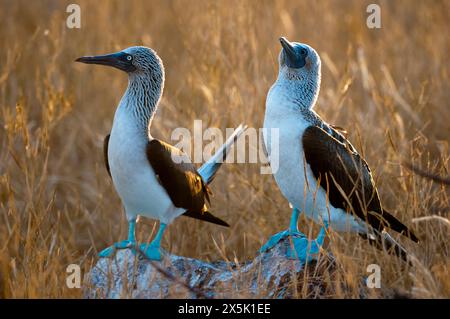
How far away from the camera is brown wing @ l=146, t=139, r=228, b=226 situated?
4.42 metres

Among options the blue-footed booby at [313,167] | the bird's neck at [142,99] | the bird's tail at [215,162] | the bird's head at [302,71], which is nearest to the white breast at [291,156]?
→ the blue-footed booby at [313,167]

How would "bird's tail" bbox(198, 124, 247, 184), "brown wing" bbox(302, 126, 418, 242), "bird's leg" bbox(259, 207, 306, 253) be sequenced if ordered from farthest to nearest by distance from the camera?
"bird's tail" bbox(198, 124, 247, 184) → "bird's leg" bbox(259, 207, 306, 253) → "brown wing" bbox(302, 126, 418, 242)

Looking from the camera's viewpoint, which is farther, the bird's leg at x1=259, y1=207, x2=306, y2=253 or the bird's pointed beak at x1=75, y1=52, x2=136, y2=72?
the bird's leg at x1=259, y1=207, x2=306, y2=253

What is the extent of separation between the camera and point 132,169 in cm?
433

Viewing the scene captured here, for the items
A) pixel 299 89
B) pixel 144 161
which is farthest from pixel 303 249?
pixel 144 161

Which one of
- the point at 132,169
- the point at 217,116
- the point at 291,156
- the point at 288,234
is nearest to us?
the point at 132,169

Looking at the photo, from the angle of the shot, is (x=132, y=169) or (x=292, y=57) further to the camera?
(x=292, y=57)

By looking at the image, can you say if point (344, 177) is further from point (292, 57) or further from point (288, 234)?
point (292, 57)

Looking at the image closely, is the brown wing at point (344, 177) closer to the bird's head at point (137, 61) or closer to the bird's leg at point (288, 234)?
the bird's leg at point (288, 234)

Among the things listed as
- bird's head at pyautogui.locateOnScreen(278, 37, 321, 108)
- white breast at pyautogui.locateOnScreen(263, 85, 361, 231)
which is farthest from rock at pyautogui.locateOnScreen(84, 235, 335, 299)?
bird's head at pyautogui.locateOnScreen(278, 37, 321, 108)

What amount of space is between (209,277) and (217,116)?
201 centimetres

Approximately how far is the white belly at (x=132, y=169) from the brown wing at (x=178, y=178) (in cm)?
4

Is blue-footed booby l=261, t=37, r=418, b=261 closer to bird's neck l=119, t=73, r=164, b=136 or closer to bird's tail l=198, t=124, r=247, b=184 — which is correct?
bird's tail l=198, t=124, r=247, b=184

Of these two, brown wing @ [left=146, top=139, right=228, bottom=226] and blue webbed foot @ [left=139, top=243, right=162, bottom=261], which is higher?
brown wing @ [left=146, top=139, right=228, bottom=226]
